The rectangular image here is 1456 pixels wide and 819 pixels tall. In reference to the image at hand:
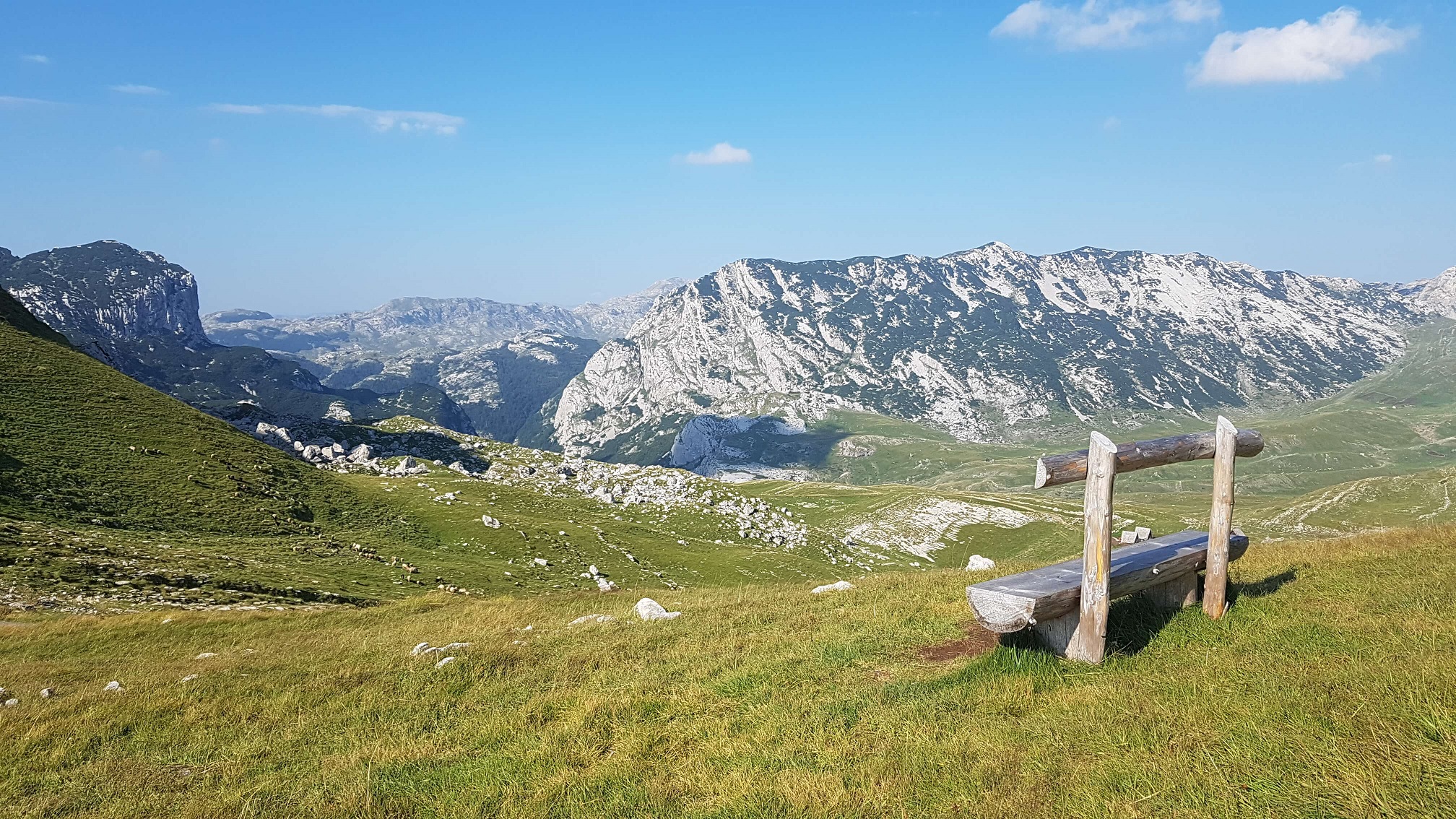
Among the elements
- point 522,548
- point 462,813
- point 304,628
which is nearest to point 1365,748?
point 462,813

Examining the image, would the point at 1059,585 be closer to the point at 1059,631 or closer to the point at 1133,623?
the point at 1059,631

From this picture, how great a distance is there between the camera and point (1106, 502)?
11.1 m

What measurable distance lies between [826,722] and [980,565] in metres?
16.2

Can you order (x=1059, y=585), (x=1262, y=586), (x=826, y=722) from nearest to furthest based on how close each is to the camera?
1. (x=826, y=722)
2. (x=1059, y=585)
3. (x=1262, y=586)

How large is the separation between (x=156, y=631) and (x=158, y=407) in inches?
2168

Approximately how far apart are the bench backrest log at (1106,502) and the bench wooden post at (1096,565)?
1 cm

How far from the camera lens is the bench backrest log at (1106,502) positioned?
10.8 meters

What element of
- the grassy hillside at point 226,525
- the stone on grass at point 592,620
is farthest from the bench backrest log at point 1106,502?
the grassy hillside at point 226,525

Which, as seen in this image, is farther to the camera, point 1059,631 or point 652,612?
point 652,612

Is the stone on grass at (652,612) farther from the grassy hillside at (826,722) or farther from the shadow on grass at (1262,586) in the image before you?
the shadow on grass at (1262,586)

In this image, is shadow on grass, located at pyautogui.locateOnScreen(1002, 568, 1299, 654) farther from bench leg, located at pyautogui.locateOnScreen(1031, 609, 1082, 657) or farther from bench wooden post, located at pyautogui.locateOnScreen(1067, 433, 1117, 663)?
bench wooden post, located at pyautogui.locateOnScreen(1067, 433, 1117, 663)

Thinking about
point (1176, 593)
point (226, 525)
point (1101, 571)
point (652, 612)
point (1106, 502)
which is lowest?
point (226, 525)

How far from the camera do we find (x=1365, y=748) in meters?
6.83

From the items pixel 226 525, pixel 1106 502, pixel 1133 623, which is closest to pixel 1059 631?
pixel 1133 623
